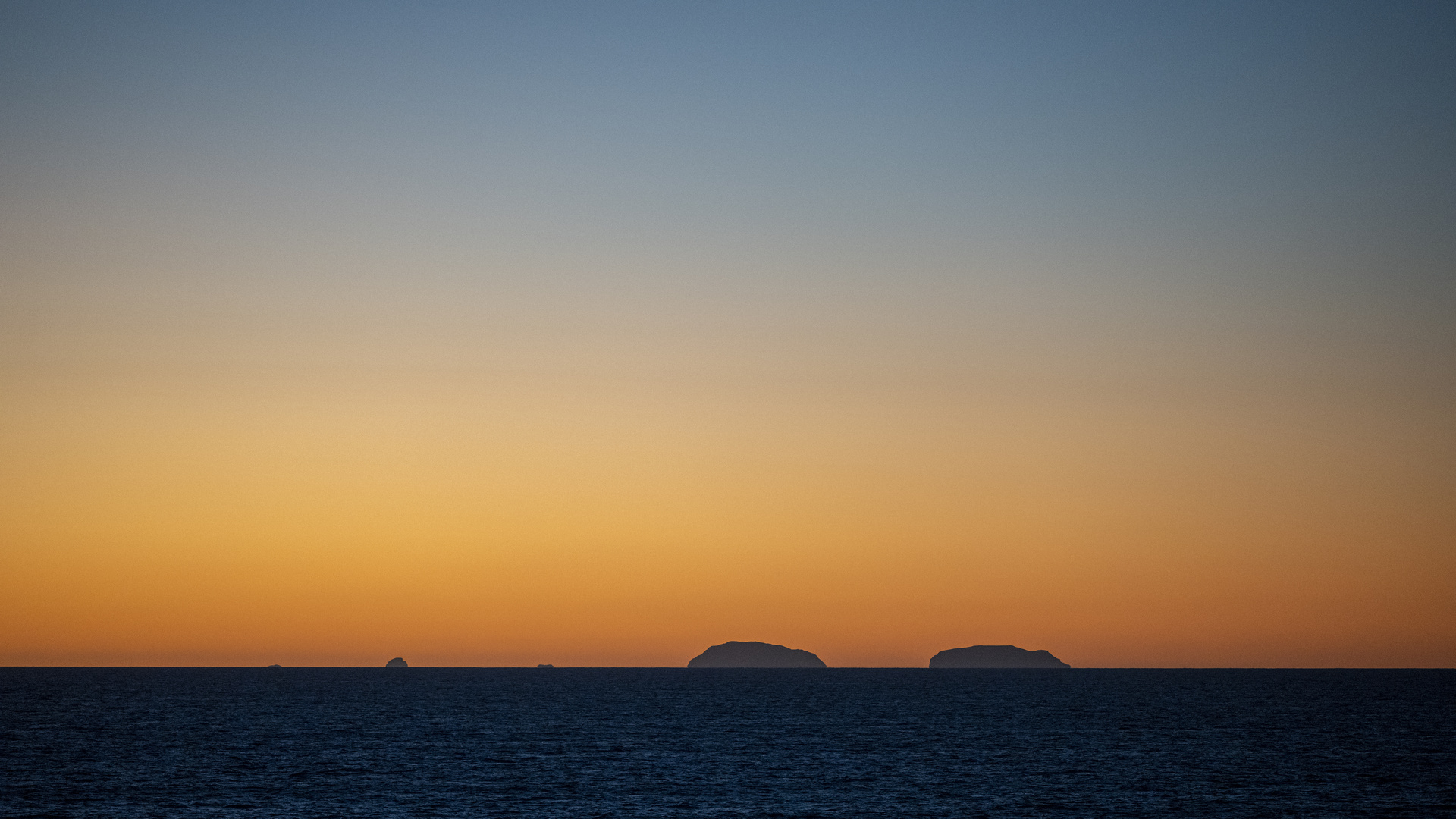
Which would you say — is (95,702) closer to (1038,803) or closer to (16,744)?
(16,744)

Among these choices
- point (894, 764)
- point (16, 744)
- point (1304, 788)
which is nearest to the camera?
point (1304, 788)

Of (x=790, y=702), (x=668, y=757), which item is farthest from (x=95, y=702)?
(x=668, y=757)

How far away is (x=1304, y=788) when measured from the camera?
2744 inches

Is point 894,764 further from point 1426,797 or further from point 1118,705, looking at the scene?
point 1118,705

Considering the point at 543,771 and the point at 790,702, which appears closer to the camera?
the point at 543,771

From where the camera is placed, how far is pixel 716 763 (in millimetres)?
82062

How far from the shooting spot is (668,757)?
8606 centimetres

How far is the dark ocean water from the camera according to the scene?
61.9 metres

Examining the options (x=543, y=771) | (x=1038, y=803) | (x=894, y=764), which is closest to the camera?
(x=1038, y=803)

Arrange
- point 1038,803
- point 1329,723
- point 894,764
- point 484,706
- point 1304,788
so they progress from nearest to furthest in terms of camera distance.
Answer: point 1038,803, point 1304,788, point 894,764, point 1329,723, point 484,706

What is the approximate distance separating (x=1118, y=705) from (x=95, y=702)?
146m

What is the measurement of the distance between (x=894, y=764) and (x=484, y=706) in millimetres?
94926

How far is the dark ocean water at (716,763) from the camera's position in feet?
203

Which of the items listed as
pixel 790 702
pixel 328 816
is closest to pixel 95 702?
pixel 790 702
